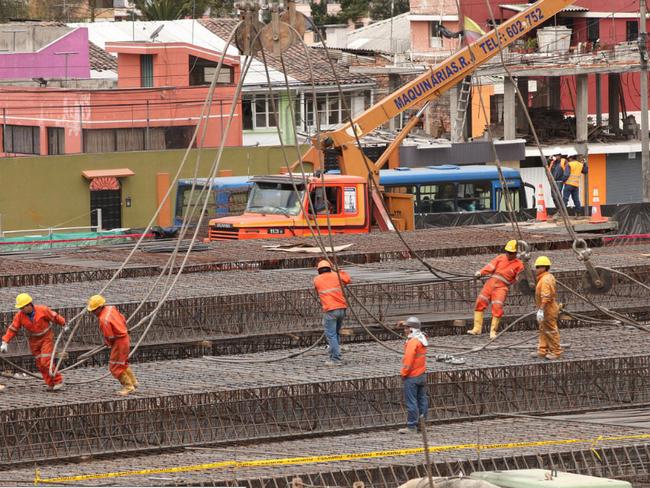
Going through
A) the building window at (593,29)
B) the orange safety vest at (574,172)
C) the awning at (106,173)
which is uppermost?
the building window at (593,29)

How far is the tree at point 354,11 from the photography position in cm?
7769

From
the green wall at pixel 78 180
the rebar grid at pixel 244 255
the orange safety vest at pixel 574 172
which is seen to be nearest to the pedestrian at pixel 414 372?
the rebar grid at pixel 244 255

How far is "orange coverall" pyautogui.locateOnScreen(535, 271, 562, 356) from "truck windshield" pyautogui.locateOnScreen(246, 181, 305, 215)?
10388 millimetres

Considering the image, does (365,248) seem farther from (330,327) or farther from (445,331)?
(330,327)

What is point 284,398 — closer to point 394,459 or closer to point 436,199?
point 394,459

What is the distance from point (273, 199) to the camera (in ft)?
90.2

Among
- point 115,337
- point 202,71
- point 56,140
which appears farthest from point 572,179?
point 115,337

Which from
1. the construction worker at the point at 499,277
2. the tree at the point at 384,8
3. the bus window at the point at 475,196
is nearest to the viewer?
the construction worker at the point at 499,277

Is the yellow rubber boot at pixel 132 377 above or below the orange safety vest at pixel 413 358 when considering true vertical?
below

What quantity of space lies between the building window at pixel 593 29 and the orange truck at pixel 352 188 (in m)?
17.8

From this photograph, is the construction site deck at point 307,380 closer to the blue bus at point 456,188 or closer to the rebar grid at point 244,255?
the rebar grid at point 244,255

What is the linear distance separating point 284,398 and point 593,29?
3507 cm

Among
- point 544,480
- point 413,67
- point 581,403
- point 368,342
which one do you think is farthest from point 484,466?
point 413,67

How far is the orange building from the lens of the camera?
4144 centimetres
